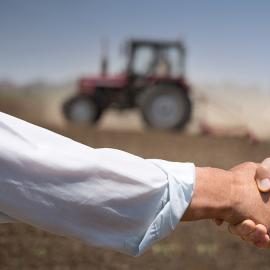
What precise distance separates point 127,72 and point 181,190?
10.6 meters

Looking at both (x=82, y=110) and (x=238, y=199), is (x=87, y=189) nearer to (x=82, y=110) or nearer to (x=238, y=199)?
(x=238, y=199)

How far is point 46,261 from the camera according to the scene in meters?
3.19

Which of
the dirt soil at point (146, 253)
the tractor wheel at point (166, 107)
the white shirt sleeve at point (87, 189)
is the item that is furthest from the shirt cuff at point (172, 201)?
the tractor wheel at point (166, 107)

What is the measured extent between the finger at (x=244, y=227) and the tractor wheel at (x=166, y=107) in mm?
9607

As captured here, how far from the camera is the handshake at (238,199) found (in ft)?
4.33

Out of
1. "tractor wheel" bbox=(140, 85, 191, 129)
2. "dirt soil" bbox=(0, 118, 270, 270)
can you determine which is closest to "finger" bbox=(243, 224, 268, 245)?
"dirt soil" bbox=(0, 118, 270, 270)

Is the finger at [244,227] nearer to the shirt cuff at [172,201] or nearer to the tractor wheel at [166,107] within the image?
the shirt cuff at [172,201]

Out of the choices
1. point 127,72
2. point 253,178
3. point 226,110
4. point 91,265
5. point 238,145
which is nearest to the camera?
point 253,178

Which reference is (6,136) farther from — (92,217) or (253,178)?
(253,178)

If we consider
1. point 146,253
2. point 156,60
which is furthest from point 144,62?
point 146,253

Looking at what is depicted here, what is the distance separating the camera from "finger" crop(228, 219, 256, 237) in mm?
1412

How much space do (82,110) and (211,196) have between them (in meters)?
10.7

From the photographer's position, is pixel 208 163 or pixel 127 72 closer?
pixel 208 163

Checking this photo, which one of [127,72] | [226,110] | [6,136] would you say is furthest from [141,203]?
[226,110]
